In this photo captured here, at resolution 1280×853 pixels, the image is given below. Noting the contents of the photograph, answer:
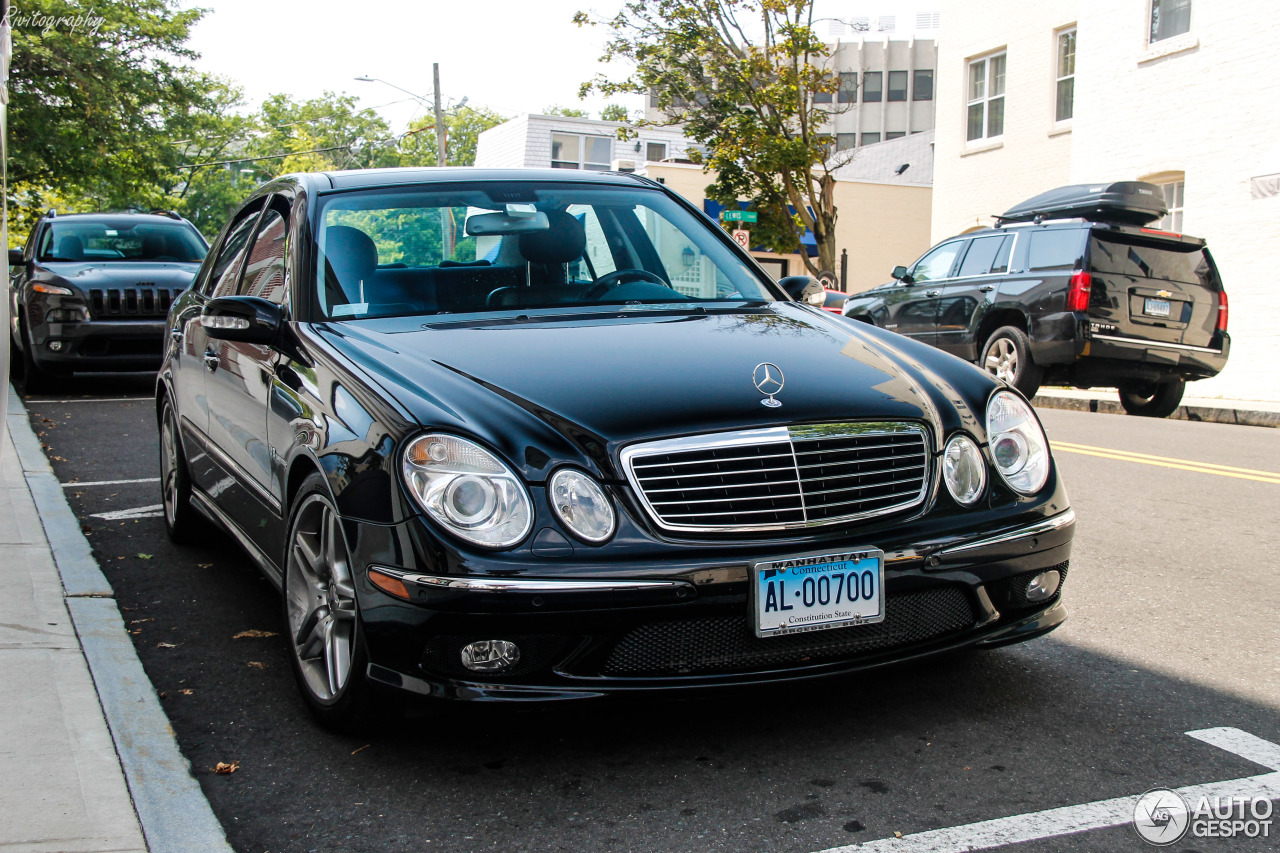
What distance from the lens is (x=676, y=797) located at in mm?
2893

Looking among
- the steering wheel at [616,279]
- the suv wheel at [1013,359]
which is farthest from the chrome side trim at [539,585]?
the suv wheel at [1013,359]

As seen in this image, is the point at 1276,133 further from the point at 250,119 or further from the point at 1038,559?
the point at 250,119

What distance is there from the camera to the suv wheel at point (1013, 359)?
12.9 m

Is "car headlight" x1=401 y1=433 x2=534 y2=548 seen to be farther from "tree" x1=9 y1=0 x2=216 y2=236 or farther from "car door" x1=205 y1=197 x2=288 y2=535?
"tree" x1=9 y1=0 x2=216 y2=236

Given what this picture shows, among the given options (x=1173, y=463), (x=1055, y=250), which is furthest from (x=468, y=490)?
(x=1055, y=250)

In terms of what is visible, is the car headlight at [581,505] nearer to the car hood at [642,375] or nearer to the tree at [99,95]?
the car hood at [642,375]

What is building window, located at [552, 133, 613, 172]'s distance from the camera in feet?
133

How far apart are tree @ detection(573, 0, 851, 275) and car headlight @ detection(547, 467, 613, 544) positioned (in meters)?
23.7

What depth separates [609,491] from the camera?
2.91 m

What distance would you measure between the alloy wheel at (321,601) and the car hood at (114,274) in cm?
916

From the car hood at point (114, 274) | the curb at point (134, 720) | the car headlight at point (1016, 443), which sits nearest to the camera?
the curb at point (134, 720)

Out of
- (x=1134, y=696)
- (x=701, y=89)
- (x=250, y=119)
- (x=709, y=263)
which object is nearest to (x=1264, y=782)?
(x=1134, y=696)

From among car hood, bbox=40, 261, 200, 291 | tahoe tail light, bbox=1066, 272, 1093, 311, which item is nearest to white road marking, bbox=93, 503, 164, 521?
car hood, bbox=40, 261, 200, 291

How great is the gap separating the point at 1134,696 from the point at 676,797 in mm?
1465
